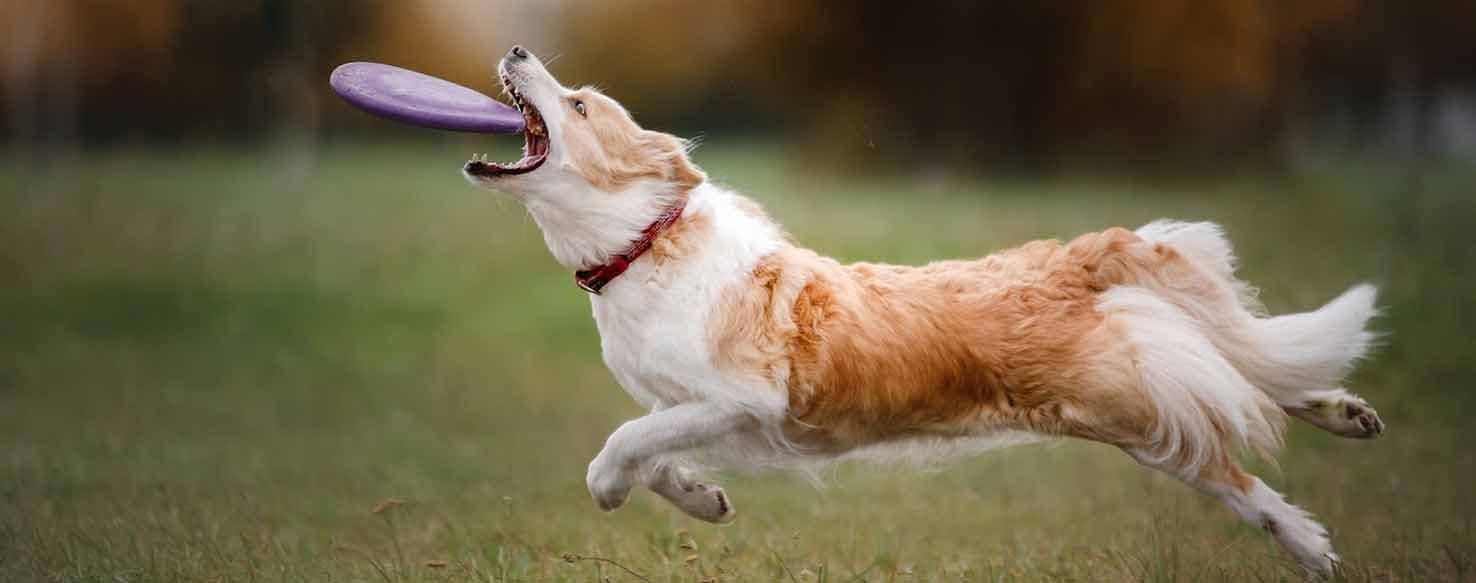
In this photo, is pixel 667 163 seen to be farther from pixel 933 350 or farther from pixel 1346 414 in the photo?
pixel 1346 414

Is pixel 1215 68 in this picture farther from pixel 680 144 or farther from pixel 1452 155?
pixel 680 144

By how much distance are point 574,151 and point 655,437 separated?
1035 mm

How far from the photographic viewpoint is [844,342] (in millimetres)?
4996

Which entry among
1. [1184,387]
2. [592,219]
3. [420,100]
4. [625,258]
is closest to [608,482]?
[625,258]

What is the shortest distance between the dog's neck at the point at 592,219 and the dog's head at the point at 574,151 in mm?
→ 13

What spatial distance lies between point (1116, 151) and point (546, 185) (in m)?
11.3

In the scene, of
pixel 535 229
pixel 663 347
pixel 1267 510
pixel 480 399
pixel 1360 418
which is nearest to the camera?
pixel 663 347

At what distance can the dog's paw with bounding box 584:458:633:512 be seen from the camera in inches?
199

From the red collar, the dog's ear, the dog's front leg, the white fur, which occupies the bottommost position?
the dog's front leg

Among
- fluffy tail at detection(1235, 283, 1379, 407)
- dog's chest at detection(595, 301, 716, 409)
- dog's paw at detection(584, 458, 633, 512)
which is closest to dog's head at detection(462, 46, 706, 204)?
dog's chest at detection(595, 301, 716, 409)

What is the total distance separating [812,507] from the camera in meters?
7.94

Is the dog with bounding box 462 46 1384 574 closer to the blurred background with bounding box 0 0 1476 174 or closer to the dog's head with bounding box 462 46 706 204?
the dog's head with bounding box 462 46 706 204

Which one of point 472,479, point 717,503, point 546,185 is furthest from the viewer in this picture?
point 472,479

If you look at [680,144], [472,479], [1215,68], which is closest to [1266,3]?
[1215,68]
